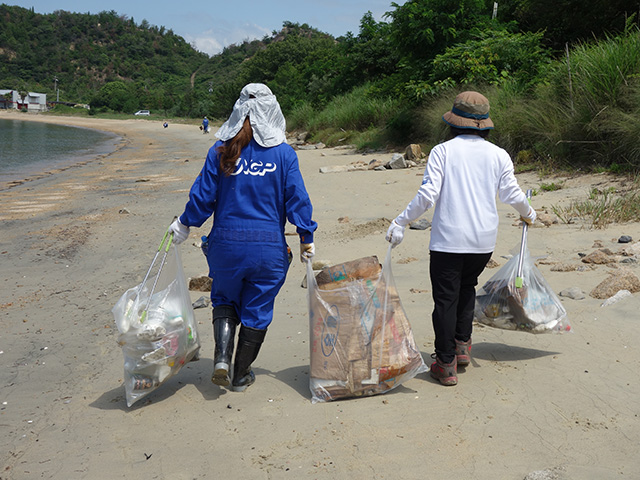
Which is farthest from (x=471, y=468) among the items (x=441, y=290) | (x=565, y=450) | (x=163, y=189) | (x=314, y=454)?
(x=163, y=189)

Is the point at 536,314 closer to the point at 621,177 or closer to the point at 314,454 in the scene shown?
the point at 314,454

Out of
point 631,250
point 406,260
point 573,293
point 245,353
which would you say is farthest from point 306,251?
point 631,250

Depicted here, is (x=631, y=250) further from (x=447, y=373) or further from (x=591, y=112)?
(x=591, y=112)

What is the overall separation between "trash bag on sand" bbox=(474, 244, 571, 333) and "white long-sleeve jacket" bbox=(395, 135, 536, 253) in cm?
51

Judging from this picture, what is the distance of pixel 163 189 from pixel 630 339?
10.9 m

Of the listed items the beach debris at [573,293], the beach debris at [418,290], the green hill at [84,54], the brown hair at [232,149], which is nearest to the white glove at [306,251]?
the brown hair at [232,149]

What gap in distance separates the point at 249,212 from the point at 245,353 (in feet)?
2.65

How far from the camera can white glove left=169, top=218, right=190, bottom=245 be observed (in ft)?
11.3

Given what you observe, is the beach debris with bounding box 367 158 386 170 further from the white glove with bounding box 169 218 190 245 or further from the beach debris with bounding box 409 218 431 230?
the white glove with bounding box 169 218 190 245

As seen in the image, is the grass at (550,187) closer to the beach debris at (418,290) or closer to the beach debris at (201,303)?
the beach debris at (418,290)

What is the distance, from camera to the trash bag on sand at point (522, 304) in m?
3.57

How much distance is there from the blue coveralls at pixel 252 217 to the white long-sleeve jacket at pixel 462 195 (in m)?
0.65

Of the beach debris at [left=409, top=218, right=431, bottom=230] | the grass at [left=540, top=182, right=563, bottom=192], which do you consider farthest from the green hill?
the beach debris at [left=409, top=218, right=431, bottom=230]

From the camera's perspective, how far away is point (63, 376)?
3863mm
